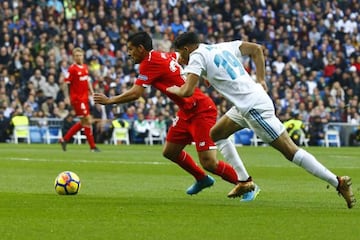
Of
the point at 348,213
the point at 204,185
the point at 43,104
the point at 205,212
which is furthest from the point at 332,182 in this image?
the point at 43,104

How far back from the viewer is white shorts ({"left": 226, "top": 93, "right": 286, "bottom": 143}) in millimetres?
11508

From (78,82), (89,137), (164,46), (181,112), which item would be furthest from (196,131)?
(164,46)

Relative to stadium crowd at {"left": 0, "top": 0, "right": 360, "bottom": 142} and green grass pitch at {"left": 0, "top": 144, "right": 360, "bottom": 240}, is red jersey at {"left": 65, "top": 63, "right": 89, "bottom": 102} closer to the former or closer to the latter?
green grass pitch at {"left": 0, "top": 144, "right": 360, "bottom": 240}

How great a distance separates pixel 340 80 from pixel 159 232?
3101 cm

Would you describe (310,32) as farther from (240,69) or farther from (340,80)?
(240,69)

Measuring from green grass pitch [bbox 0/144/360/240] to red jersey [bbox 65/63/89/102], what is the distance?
6743mm

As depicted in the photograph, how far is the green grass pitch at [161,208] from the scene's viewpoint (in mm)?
9266

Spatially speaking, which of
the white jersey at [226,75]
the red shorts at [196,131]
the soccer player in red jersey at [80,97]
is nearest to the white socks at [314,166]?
the white jersey at [226,75]

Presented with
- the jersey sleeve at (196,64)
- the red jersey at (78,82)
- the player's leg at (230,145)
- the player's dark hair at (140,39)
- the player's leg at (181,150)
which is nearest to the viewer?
the jersey sleeve at (196,64)

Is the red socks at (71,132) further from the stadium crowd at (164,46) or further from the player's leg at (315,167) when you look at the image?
the player's leg at (315,167)

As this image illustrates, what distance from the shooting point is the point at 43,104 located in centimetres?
3475

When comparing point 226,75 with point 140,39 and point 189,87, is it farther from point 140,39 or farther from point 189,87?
point 140,39

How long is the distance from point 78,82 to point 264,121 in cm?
1585

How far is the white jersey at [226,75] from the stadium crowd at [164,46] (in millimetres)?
22559
